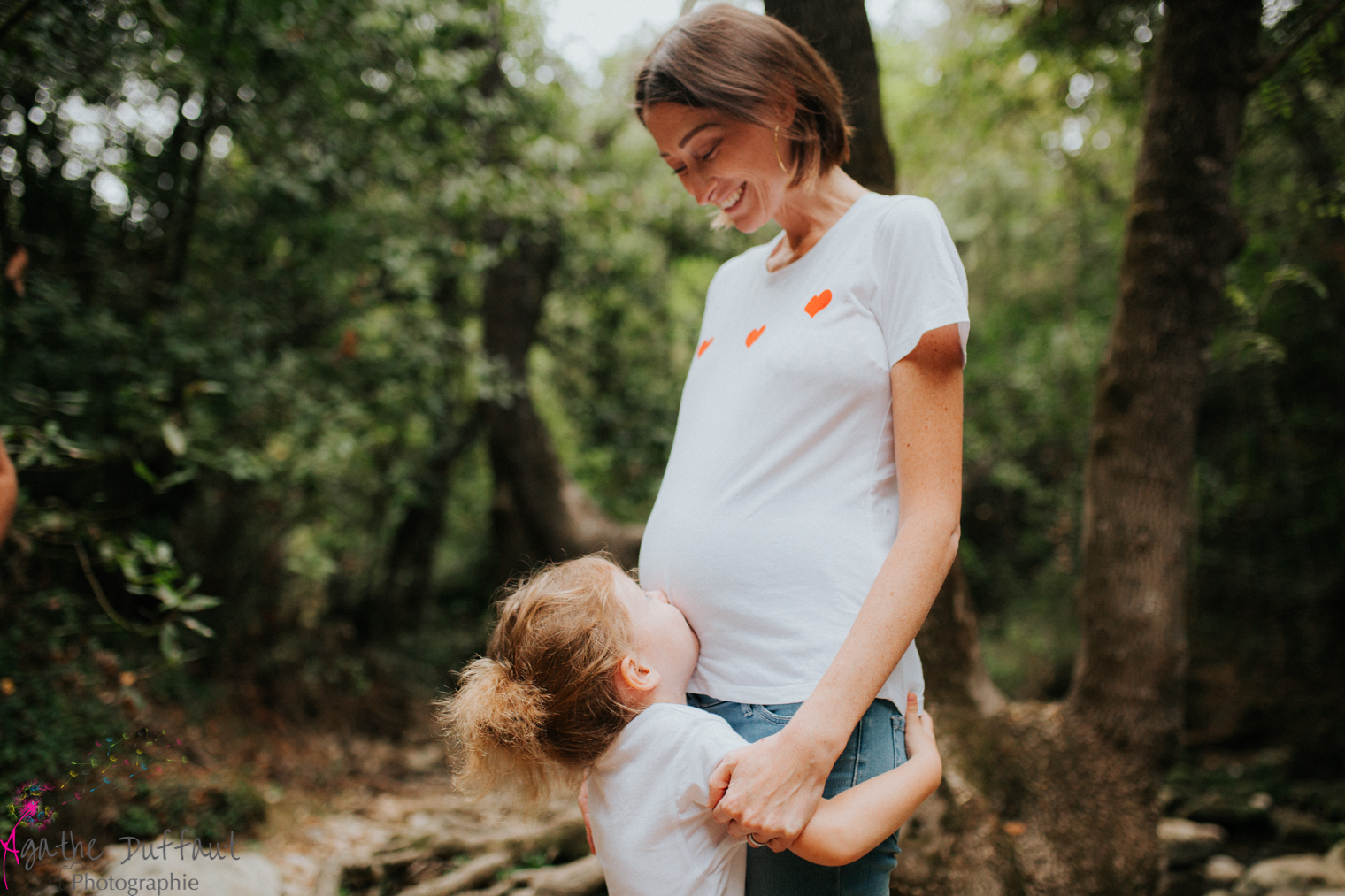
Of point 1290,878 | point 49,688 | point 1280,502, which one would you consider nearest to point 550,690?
point 49,688

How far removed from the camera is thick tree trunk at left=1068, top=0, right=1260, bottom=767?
8.27ft

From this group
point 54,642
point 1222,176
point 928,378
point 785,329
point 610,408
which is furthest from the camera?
point 610,408

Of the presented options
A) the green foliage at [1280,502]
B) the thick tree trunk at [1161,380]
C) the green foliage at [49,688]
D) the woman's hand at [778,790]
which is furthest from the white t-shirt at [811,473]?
the green foliage at [1280,502]

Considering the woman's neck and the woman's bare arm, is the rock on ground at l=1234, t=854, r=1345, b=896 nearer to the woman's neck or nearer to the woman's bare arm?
the woman's bare arm

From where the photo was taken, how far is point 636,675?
112 centimetres

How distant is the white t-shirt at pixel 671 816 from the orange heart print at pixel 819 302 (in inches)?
23.8

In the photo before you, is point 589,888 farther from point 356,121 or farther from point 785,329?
point 356,121

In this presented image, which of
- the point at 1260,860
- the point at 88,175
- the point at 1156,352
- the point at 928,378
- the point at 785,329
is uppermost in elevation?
the point at 88,175

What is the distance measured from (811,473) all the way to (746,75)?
61 centimetres

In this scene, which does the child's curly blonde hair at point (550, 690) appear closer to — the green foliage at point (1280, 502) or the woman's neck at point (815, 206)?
the woman's neck at point (815, 206)

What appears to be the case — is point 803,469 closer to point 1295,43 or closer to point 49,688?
point 1295,43

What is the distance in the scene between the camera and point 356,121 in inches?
152

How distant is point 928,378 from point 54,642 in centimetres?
391

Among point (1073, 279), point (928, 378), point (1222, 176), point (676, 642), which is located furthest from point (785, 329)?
point (1073, 279)
